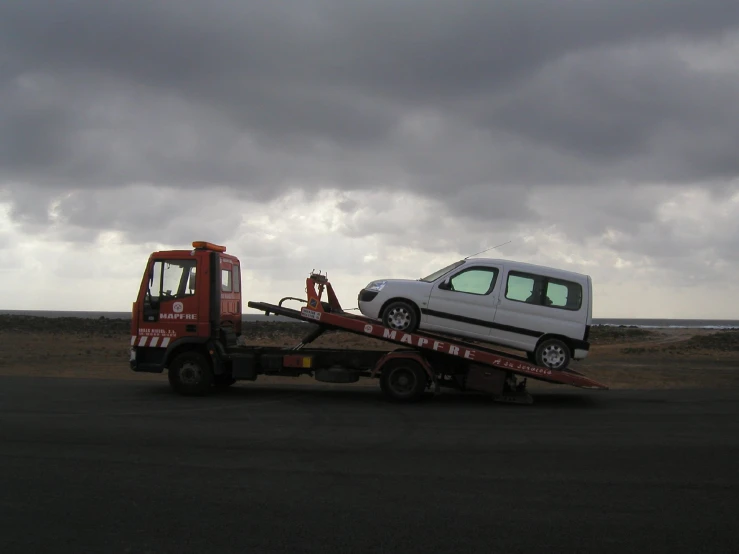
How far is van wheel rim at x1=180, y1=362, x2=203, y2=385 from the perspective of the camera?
1433cm

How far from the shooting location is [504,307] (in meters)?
13.6

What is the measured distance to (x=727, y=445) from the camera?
9.74 metres

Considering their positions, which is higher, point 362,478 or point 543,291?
point 543,291

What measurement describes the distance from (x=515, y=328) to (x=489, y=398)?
220cm

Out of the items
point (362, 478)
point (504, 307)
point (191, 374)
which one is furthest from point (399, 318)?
point (362, 478)

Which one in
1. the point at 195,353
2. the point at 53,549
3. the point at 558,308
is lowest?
the point at 53,549

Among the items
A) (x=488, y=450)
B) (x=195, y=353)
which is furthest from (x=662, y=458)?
(x=195, y=353)

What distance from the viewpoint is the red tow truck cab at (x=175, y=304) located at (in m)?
14.3

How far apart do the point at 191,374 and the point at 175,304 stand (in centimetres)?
142

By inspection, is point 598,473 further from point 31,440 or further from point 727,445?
point 31,440

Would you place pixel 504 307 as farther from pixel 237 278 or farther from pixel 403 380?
pixel 237 278

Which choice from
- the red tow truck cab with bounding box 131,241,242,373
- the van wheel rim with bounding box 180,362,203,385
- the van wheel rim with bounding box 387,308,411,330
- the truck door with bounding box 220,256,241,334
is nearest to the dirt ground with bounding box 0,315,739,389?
the truck door with bounding box 220,256,241,334

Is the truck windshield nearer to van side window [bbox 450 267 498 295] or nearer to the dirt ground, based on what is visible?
the dirt ground

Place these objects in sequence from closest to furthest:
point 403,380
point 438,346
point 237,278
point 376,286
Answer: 1. point 438,346
2. point 403,380
3. point 376,286
4. point 237,278
